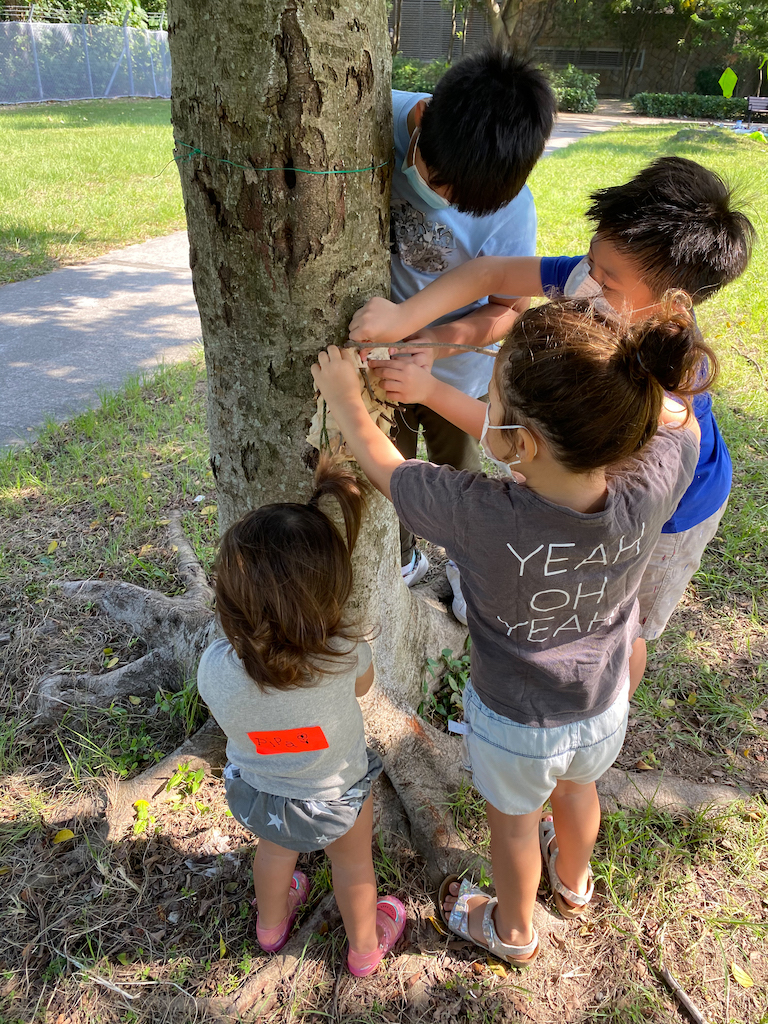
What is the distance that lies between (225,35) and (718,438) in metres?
1.46

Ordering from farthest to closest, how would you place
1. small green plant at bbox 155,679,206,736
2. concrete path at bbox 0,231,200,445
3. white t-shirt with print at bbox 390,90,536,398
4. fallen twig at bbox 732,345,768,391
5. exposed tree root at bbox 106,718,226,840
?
fallen twig at bbox 732,345,768,391 → concrete path at bbox 0,231,200,445 → small green plant at bbox 155,679,206,736 → exposed tree root at bbox 106,718,226,840 → white t-shirt with print at bbox 390,90,536,398

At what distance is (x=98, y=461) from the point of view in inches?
141

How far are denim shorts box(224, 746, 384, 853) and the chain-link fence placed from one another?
22.4 m

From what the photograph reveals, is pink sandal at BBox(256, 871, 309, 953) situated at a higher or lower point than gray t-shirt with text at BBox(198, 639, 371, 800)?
lower

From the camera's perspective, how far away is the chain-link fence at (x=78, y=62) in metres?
18.2

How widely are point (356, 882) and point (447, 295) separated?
1.39m

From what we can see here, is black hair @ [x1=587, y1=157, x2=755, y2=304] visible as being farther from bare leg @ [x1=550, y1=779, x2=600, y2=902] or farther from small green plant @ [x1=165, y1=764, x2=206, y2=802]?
small green plant @ [x1=165, y1=764, x2=206, y2=802]

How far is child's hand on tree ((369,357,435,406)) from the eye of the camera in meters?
1.55

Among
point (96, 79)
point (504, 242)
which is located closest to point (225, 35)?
point (504, 242)

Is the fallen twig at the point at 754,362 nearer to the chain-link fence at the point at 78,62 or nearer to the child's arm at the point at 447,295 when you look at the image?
the child's arm at the point at 447,295

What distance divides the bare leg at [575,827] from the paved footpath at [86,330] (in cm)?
328

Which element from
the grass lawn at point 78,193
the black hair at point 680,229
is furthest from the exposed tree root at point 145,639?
the grass lawn at point 78,193

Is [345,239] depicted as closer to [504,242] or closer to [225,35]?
[225,35]

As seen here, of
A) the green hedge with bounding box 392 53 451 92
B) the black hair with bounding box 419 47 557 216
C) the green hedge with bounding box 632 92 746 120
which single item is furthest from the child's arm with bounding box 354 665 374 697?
the green hedge with bounding box 632 92 746 120
